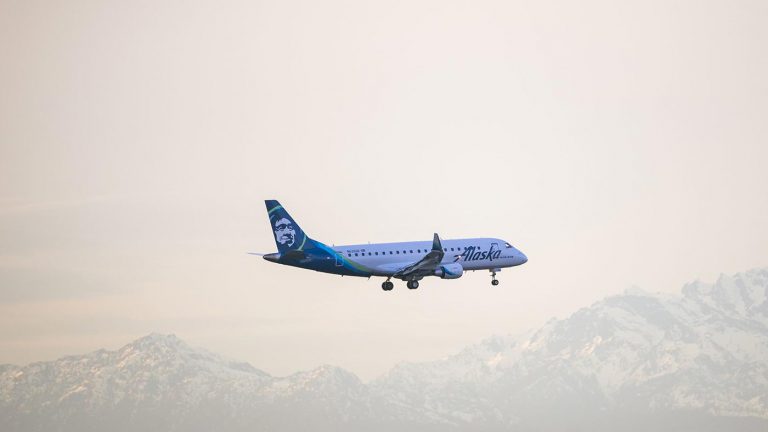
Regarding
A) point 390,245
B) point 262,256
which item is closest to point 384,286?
point 390,245

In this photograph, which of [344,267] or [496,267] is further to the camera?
[496,267]

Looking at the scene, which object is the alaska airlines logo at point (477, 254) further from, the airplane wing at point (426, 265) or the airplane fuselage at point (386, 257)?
the airplane wing at point (426, 265)

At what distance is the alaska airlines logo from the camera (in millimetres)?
160625

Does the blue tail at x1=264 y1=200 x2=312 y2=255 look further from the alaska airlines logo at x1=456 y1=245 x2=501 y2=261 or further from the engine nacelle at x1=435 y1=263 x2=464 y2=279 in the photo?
the alaska airlines logo at x1=456 y1=245 x2=501 y2=261

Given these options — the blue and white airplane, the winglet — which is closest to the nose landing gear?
the blue and white airplane

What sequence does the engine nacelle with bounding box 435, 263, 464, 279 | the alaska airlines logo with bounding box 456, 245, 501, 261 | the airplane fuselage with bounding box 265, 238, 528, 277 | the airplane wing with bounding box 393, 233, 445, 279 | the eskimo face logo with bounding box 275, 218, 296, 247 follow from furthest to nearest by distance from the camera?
the alaska airlines logo with bounding box 456, 245, 501, 261 < the engine nacelle with bounding box 435, 263, 464, 279 < the airplane wing with bounding box 393, 233, 445, 279 < the airplane fuselage with bounding box 265, 238, 528, 277 < the eskimo face logo with bounding box 275, 218, 296, 247

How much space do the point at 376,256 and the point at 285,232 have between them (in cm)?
1076

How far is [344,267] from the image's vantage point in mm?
152375

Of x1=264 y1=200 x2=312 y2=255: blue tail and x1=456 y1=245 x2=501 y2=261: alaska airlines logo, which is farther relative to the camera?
x1=456 y1=245 x2=501 y2=261: alaska airlines logo

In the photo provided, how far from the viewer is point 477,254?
531ft

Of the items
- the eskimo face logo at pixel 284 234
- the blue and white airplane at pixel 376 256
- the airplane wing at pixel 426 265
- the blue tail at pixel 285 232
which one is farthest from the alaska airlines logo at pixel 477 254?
the eskimo face logo at pixel 284 234

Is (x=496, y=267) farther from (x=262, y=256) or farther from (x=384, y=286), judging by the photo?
(x=262, y=256)

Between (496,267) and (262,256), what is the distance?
3031cm

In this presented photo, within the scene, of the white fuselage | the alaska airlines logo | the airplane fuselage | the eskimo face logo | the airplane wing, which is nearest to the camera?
the eskimo face logo
